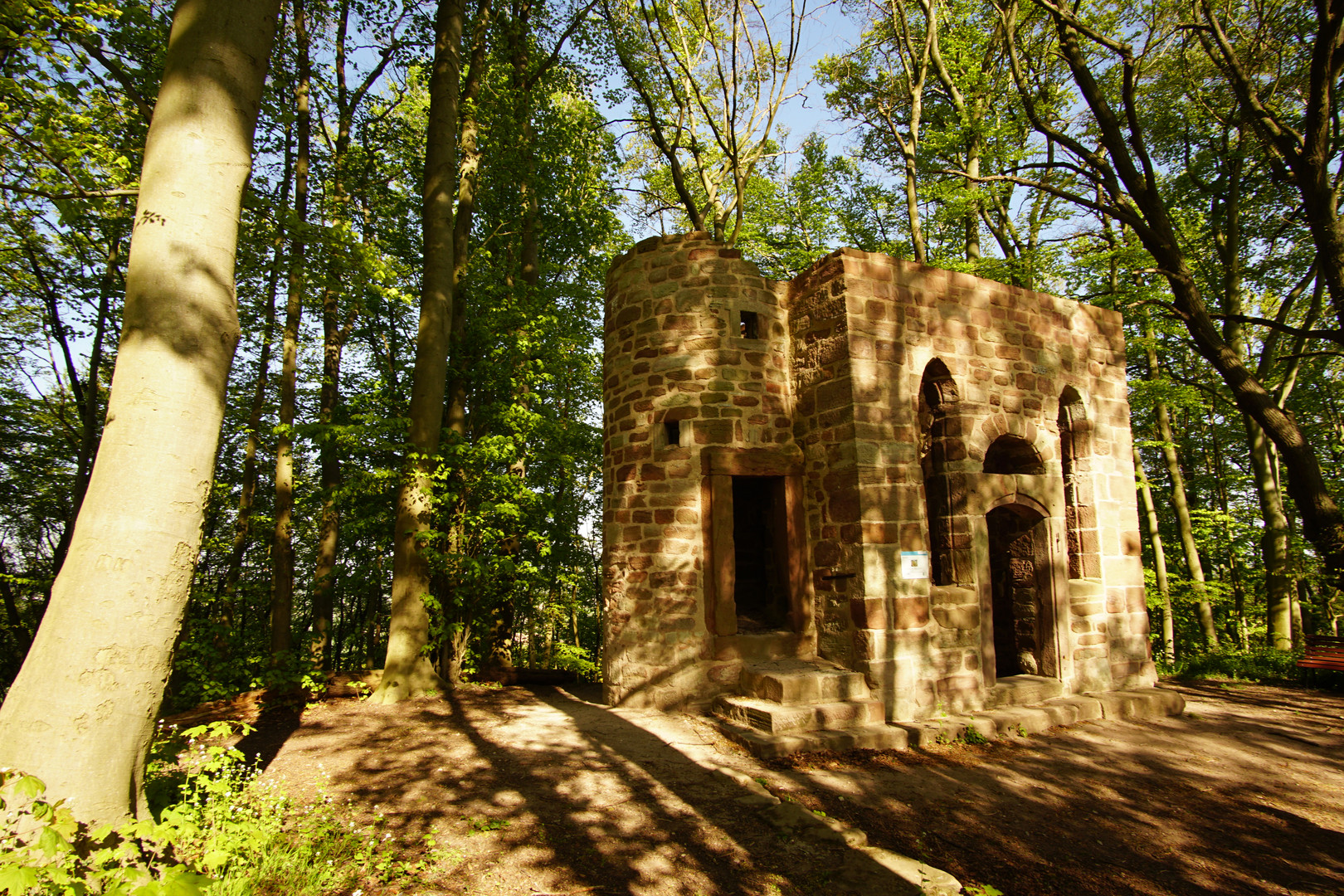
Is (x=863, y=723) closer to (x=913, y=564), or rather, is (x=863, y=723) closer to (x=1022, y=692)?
(x=913, y=564)

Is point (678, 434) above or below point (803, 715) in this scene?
above

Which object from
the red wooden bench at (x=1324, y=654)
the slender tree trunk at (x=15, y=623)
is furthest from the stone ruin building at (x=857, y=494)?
the slender tree trunk at (x=15, y=623)

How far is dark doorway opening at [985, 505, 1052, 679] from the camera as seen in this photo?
704 cm

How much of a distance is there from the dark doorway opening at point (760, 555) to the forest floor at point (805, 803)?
1.72 meters

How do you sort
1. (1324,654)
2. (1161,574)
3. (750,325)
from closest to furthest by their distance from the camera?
(750,325) → (1324,654) → (1161,574)

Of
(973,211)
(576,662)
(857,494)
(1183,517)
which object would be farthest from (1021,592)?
(1183,517)

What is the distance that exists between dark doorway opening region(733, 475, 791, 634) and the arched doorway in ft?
7.60

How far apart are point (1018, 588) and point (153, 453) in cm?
826

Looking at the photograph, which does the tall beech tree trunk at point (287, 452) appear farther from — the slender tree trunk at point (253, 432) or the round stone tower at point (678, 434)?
the round stone tower at point (678, 434)

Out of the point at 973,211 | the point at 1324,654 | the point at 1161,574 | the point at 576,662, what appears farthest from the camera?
the point at 973,211

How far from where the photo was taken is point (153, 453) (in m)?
2.85

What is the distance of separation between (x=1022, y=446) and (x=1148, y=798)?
149 inches

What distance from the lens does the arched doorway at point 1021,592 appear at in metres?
6.98

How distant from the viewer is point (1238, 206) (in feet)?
42.7
